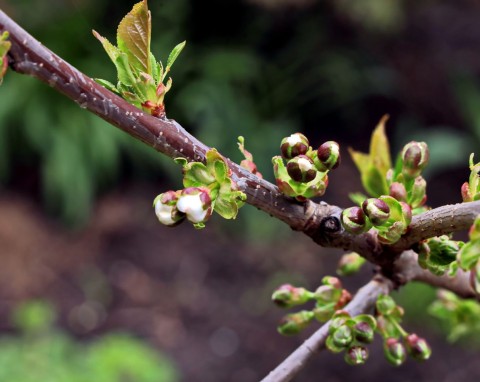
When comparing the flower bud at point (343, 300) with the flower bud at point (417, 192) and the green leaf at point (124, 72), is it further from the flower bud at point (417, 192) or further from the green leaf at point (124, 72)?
the green leaf at point (124, 72)

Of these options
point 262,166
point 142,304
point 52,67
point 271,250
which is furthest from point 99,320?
point 52,67

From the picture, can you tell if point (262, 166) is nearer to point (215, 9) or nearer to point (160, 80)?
point (215, 9)

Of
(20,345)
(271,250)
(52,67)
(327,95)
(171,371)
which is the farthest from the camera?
(327,95)

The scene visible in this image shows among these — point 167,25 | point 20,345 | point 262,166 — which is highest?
point 167,25

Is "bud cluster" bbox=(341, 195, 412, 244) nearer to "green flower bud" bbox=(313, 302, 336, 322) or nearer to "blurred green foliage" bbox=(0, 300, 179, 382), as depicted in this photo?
"green flower bud" bbox=(313, 302, 336, 322)

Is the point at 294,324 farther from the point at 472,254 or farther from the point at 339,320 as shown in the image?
the point at 472,254

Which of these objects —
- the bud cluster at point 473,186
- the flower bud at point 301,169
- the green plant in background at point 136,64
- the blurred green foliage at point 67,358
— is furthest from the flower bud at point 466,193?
the blurred green foliage at point 67,358
